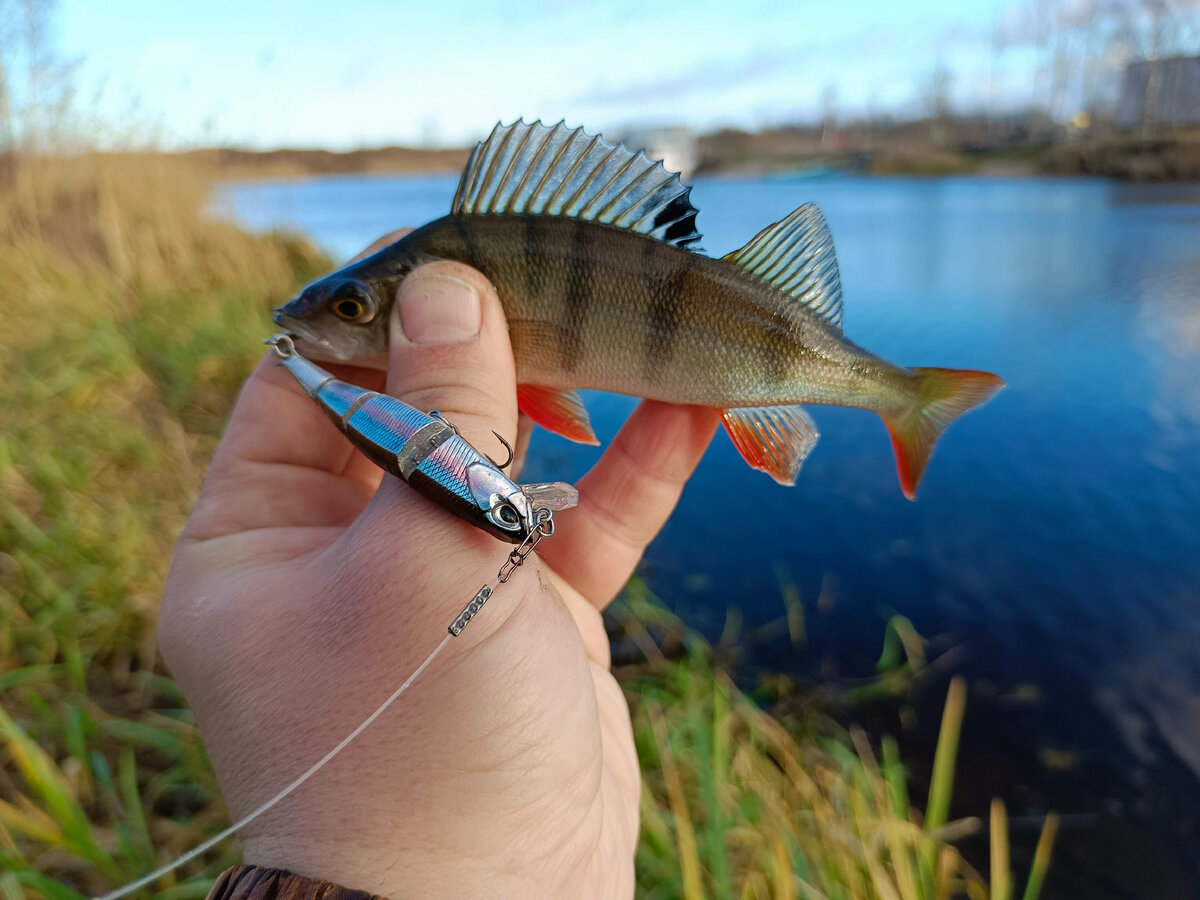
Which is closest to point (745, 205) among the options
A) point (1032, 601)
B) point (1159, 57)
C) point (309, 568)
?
point (1032, 601)

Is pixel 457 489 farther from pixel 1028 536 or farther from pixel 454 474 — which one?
pixel 1028 536

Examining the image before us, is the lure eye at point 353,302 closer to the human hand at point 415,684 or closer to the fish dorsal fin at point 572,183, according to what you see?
the human hand at point 415,684

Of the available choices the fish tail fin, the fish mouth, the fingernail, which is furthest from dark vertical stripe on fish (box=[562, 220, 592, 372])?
the fish tail fin

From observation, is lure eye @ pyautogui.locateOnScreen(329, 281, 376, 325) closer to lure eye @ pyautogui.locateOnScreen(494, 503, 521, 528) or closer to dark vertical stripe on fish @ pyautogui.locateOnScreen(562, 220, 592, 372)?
dark vertical stripe on fish @ pyautogui.locateOnScreen(562, 220, 592, 372)

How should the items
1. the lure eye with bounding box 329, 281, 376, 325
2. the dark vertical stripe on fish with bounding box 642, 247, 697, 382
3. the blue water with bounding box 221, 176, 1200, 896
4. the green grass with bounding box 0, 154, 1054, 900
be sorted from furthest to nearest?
the blue water with bounding box 221, 176, 1200, 896, the green grass with bounding box 0, 154, 1054, 900, the lure eye with bounding box 329, 281, 376, 325, the dark vertical stripe on fish with bounding box 642, 247, 697, 382

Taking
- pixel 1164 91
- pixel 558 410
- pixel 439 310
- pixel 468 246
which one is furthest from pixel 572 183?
pixel 1164 91

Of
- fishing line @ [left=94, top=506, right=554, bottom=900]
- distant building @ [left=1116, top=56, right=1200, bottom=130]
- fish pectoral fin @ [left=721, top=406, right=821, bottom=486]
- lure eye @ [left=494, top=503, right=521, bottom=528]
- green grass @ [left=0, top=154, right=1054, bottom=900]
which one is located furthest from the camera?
distant building @ [left=1116, top=56, right=1200, bottom=130]
